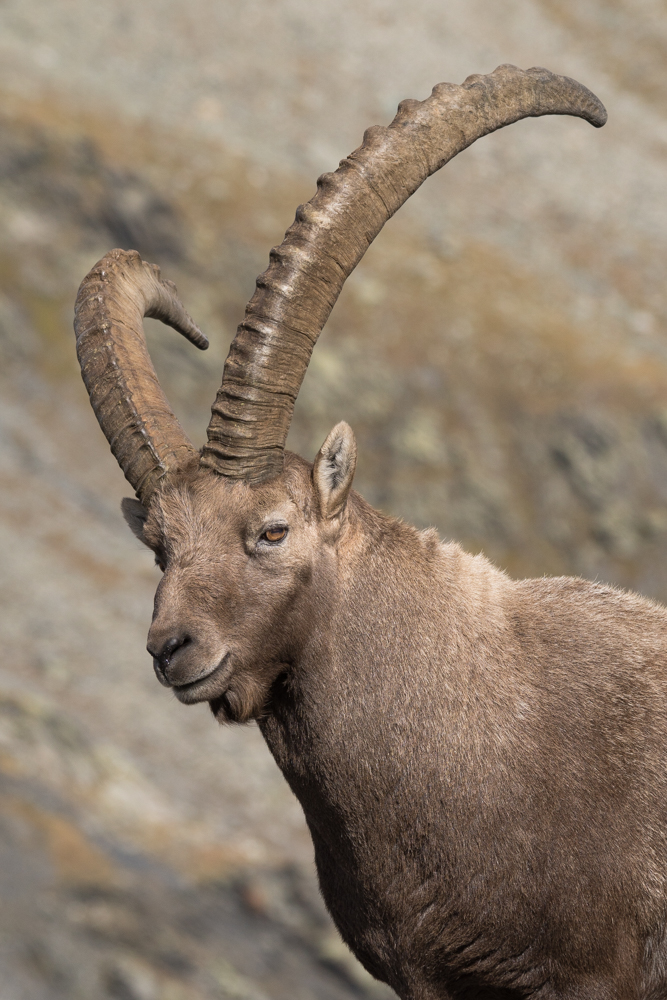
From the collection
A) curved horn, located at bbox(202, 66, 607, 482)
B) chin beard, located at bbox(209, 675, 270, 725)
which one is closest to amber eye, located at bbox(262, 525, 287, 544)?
curved horn, located at bbox(202, 66, 607, 482)

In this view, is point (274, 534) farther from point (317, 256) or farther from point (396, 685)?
point (317, 256)

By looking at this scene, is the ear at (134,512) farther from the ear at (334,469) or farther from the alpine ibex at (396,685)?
the ear at (334,469)

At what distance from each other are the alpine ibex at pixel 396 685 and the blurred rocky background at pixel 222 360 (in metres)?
13.7

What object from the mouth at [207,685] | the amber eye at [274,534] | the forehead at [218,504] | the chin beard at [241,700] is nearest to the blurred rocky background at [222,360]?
the chin beard at [241,700]

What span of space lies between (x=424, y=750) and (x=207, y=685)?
1.60m

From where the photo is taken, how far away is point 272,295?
704 centimetres

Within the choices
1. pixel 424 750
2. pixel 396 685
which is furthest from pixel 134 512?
pixel 424 750

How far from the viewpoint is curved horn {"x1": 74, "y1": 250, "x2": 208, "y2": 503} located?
302 inches

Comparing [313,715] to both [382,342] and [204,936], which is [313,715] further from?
[382,342]

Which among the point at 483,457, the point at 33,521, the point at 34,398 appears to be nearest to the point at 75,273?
the point at 34,398

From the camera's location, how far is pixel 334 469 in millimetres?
7441

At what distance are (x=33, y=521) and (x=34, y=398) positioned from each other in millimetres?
5915

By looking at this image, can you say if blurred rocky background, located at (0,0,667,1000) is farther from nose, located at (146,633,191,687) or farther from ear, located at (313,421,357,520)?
ear, located at (313,421,357,520)

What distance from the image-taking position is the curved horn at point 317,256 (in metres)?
7.02
